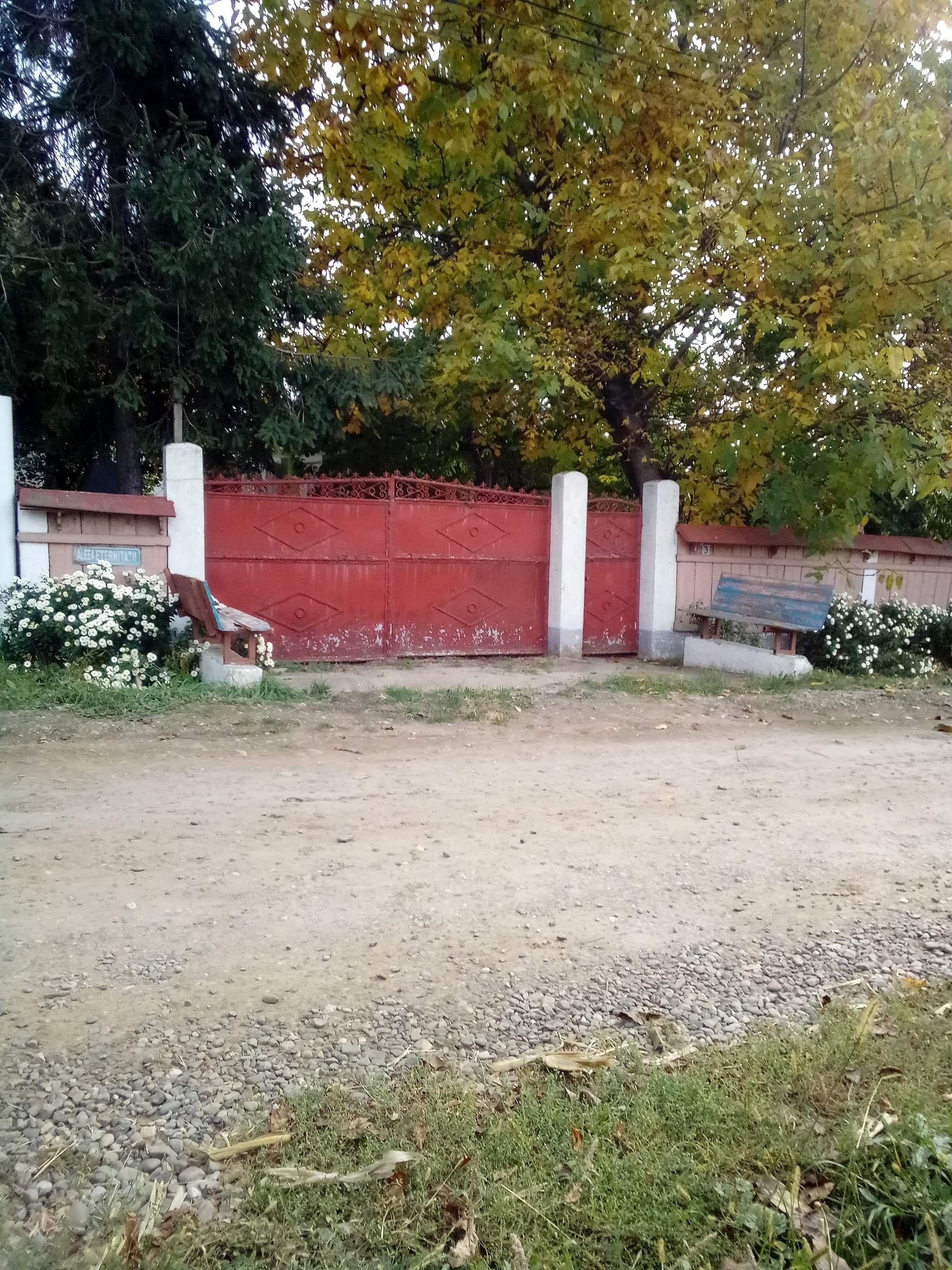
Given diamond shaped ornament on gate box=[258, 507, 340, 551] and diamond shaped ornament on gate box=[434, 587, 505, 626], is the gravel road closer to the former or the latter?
diamond shaped ornament on gate box=[258, 507, 340, 551]

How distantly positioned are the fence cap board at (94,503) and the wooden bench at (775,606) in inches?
260

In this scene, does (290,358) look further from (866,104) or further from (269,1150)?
(269,1150)

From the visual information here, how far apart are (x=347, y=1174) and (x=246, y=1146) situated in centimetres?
30

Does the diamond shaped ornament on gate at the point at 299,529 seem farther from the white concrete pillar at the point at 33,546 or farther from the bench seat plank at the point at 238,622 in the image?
the white concrete pillar at the point at 33,546

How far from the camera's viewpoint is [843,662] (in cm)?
1116

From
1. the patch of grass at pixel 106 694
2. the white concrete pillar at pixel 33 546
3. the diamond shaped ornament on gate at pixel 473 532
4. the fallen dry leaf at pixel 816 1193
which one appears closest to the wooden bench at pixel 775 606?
the diamond shaped ornament on gate at pixel 473 532

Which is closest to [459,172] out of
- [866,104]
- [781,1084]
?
[866,104]

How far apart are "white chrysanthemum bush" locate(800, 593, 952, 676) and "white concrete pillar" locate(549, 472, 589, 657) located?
9.29 ft

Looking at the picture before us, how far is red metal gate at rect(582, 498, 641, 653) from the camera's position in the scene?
12047mm

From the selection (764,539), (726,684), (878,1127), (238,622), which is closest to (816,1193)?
(878,1127)

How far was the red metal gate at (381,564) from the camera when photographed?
1024cm

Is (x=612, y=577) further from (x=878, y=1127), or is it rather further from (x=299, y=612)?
(x=878, y=1127)

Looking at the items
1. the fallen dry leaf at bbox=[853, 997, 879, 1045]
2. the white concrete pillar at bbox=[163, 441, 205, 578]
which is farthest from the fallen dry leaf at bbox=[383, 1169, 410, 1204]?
the white concrete pillar at bbox=[163, 441, 205, 578]

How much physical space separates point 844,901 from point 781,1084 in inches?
64.4
